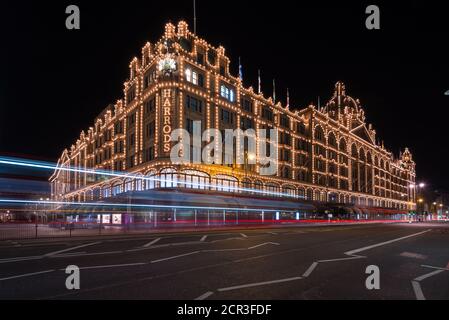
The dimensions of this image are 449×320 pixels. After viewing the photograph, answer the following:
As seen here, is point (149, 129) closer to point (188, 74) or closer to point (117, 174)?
→ point (188, 74)

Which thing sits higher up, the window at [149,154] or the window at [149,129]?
the window at [149,129]

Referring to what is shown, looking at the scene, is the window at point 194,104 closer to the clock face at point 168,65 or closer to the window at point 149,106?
the clock face at point 168,65

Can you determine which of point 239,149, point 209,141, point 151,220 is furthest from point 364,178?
point 151,220

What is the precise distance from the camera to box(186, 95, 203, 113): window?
152ft

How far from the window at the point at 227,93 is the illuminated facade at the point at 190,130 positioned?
0.36 feet

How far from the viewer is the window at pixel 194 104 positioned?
46312 mm

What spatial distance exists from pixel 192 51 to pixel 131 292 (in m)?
44.8

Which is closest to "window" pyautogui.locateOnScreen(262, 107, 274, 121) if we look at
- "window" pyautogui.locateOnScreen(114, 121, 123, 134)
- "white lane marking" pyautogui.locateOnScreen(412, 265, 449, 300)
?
"window" pyautogui.locateOnScreen(114, 121, 123, 134)

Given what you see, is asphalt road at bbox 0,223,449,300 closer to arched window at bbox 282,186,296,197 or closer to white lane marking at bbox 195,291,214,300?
white lane marking at bbox 195,291,214,300

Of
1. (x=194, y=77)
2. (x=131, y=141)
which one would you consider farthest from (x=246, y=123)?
(x=131, y=141)

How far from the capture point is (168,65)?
42.3 meters

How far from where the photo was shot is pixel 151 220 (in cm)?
3275

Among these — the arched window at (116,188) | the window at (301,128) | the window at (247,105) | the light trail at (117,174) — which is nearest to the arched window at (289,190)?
the light trail at (117,174)
